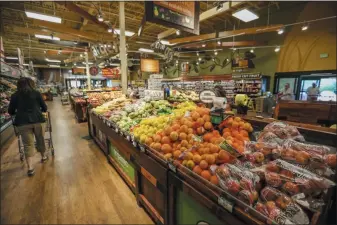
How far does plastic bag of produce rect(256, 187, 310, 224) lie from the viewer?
0.86 metres

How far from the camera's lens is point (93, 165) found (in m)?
3.38

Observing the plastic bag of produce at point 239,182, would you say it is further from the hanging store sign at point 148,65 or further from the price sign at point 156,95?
the hanging store sign at point 148,65

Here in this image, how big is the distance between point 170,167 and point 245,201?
66cm

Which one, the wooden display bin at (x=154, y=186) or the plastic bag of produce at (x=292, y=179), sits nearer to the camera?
the plastic bag of produce at (x=292, y=179)

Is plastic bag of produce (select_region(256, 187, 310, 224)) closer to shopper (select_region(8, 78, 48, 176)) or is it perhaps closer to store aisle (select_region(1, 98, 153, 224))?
store aisle (select_region(1, 98, 153, 224))

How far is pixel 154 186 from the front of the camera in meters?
1.87

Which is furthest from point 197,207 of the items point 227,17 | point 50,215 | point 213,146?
point 227,17

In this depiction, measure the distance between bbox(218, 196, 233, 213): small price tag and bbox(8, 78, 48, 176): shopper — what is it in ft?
10.7

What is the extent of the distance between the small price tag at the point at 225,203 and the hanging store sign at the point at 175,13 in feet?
8.39

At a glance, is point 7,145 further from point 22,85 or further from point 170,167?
point 170,167

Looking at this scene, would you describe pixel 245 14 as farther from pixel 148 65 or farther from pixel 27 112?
pixel 27 112

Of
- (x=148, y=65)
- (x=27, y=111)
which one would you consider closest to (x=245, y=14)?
(x=148, y=65)

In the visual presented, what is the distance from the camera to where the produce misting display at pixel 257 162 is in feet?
3.05

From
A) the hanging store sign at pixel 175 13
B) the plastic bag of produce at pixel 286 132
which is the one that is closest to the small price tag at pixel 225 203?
the plastic bag of produce at pixel 286 132
